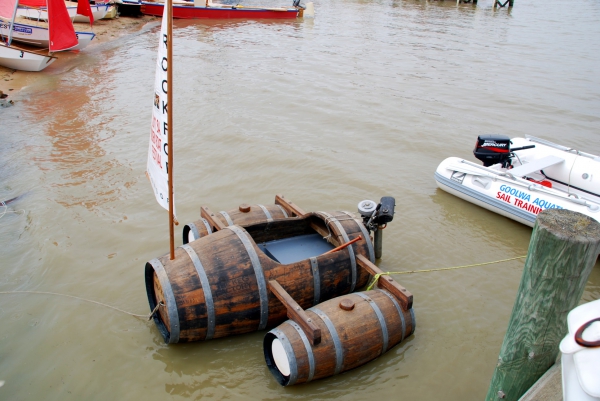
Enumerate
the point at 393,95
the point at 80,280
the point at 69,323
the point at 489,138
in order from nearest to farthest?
the point at 69,323 → the point at 80,280 → the point at 489,138 → the point at 393,95

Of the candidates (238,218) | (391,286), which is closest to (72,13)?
(238,218)

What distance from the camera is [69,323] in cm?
555

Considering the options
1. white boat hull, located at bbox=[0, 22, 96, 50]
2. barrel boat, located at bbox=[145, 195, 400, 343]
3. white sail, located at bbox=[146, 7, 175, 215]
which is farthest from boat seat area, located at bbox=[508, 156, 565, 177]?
white boat hull, located at bbox=[0, 22, 96, 50]

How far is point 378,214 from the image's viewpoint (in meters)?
6.04

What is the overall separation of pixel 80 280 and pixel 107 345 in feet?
4.45

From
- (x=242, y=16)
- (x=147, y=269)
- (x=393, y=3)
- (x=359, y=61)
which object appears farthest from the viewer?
(x=393, y=3)

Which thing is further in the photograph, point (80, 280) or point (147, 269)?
point (80, 280)

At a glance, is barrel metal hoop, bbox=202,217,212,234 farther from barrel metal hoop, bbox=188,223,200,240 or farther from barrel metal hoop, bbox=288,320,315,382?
barrel metal hoop, bbox=288,320,315,382

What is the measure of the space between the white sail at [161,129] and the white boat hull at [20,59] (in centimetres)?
1354

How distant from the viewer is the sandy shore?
14806 millimetres

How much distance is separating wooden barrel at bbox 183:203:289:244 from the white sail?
106 centimetres

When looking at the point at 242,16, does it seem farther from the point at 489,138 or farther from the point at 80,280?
the point at 80,280

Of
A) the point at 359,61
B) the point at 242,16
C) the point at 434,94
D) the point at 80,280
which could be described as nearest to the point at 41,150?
the point at 80,280

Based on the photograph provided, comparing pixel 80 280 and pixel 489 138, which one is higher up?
pixel 489 138
